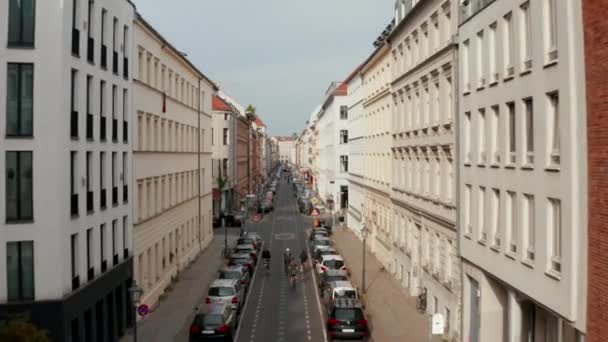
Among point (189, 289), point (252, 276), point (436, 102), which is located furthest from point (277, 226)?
point (436, 102)

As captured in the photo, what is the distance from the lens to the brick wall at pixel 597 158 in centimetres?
1522

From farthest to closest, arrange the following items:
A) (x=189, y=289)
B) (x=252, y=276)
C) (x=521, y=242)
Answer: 1. (x=252, y=276)
2. (x=189, y=289)
3. (x=521, y=242)

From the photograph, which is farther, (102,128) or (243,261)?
(243,261)

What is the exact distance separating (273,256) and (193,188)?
7713 mm

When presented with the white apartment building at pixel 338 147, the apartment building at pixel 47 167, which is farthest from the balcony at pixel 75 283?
the white apartment building at pixel 338 147

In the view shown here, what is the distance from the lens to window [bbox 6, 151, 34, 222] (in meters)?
20.9

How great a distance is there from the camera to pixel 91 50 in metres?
24.6

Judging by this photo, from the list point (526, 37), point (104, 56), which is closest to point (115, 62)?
point (104, 56)

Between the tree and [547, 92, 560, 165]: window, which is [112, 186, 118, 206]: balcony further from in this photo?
[547, 92, 560, 165]: window

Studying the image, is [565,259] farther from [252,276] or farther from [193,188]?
[193,188]

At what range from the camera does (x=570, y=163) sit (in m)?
16.7

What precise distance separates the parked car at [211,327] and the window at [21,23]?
34.9ft

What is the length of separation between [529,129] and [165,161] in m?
24.1

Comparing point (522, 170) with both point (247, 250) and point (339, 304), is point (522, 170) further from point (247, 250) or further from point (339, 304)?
point (247, 250)
